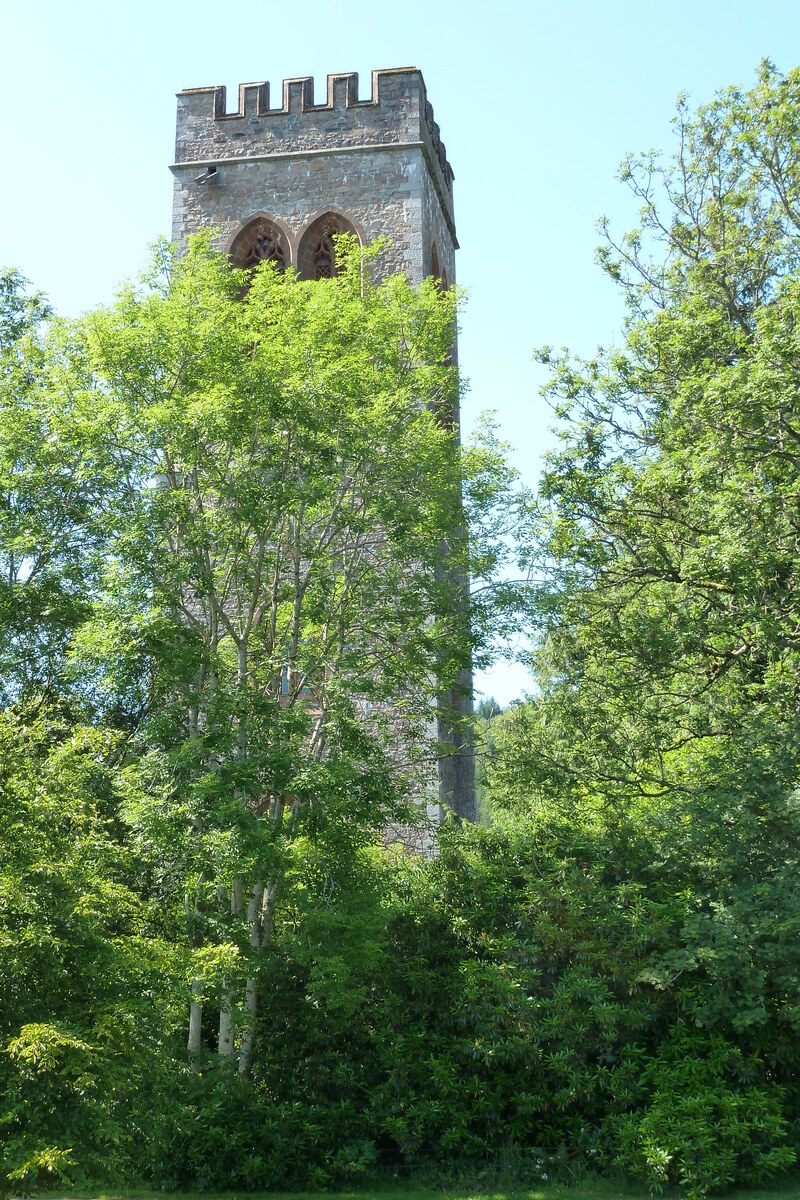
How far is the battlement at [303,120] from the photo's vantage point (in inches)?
893

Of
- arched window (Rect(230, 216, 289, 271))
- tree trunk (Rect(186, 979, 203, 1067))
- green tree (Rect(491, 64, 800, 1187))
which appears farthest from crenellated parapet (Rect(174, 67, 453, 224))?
tree trunk (Rect(186, 979, 203, 1067))

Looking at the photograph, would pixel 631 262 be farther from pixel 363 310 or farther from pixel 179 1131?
pixel 179 1131

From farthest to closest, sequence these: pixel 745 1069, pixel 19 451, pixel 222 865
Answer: pixel 19 451
pixel 745 1069
pixel 222 865

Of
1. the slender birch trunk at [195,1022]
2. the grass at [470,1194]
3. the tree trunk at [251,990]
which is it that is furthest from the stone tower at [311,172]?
the grass at [470,1194]

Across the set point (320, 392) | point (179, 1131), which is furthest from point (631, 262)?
point (179, 1131)

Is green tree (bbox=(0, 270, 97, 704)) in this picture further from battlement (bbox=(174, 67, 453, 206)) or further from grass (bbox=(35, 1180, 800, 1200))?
battlement (bbox=(174, 67, 453, 206))

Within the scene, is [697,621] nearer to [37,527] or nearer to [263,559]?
[263,559]

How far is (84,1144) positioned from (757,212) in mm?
14144

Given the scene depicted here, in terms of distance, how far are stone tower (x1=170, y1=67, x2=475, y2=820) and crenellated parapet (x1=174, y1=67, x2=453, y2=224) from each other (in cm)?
2

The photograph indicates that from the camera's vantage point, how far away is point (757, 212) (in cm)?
1631

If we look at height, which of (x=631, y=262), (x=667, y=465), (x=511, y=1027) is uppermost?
(x=631, y=262)

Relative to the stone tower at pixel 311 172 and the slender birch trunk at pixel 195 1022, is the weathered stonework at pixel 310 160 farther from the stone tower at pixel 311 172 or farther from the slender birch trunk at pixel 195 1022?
the slender birch trunk at pixel 195 1022

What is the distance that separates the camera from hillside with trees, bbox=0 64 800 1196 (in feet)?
37.0

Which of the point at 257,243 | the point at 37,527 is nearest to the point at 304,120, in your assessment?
the point at 257,243
